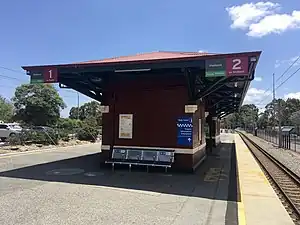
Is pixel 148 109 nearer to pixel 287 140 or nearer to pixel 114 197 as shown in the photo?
pixel 114 197

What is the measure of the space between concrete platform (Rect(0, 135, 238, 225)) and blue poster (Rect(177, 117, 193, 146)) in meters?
1.39

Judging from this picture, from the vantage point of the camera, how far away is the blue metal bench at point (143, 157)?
1334 centimetres

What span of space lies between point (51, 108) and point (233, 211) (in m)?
53.1

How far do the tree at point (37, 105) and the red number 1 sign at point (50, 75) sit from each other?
1744 inches

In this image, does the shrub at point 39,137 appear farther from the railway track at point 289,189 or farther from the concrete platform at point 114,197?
the railway track at point 289,189

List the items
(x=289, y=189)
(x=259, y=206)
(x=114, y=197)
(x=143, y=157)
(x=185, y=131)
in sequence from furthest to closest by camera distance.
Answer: (x=143, y=157) < (x=185, y=131) < (x=289, y=189) < (x=114, y=197) < (x=259, y=206)

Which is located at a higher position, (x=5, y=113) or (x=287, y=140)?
(x=5, y=113)

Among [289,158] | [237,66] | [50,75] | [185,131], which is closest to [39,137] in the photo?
[50,75]

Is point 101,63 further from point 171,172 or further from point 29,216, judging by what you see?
point 29,216

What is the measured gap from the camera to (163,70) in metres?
13.9

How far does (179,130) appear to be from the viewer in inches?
535

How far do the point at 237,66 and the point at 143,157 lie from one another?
5.32m

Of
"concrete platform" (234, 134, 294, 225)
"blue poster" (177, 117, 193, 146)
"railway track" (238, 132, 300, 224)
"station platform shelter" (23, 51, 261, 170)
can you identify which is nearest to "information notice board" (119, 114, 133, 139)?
"station platform shelter" (23, 51, 261, 170)

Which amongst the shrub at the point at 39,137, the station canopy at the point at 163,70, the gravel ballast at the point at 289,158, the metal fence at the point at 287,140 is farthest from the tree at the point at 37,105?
the station canopy at the point at 163,70
